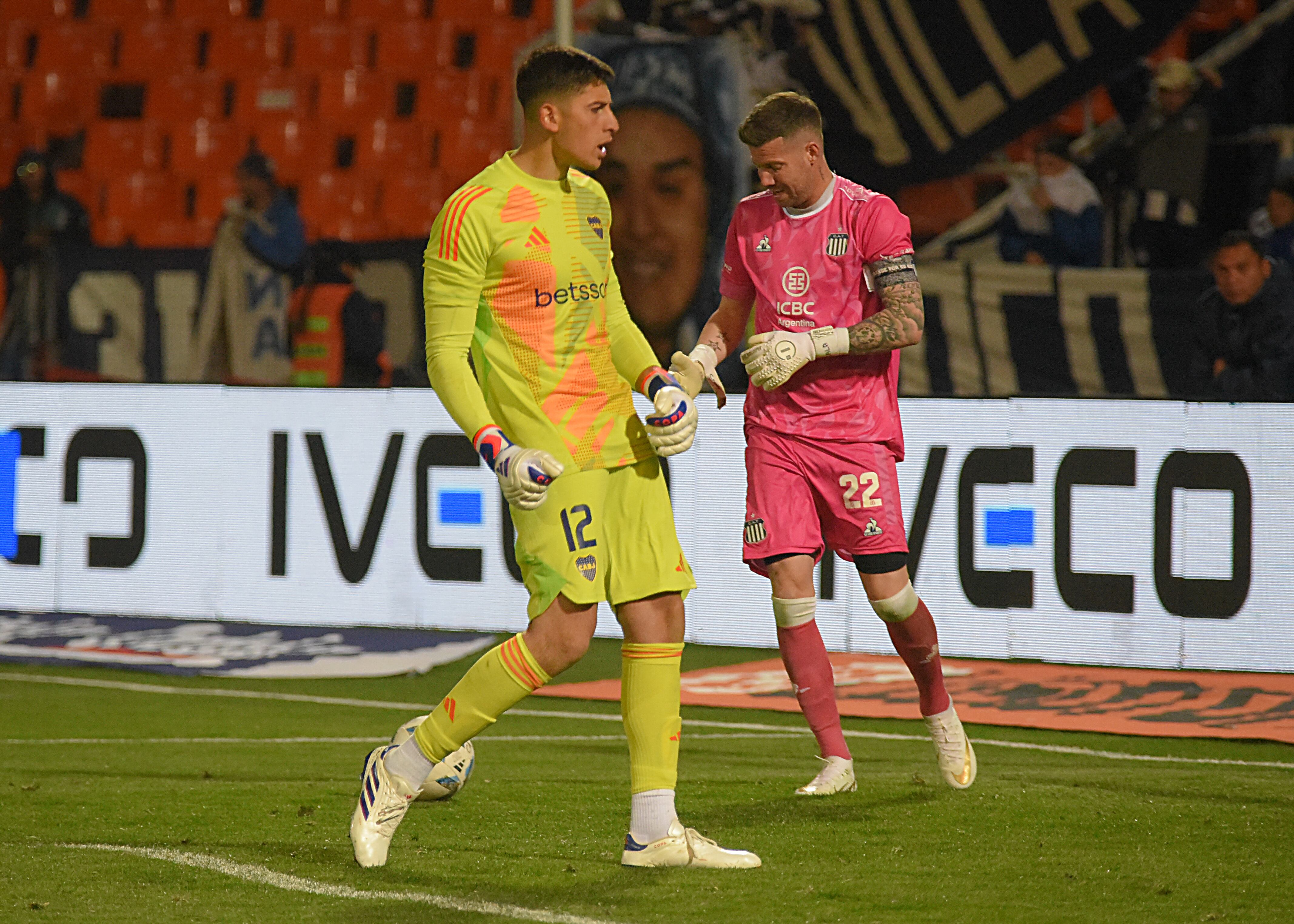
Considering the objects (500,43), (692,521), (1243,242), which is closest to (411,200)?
(500,43)

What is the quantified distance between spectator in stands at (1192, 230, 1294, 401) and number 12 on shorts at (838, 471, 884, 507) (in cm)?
492

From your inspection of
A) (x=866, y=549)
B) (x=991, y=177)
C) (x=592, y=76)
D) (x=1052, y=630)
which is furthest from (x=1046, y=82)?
(x=592, y=76)

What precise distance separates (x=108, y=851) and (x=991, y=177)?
9910mm

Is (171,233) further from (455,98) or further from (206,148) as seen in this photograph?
(455,98)

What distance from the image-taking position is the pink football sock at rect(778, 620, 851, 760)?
18.1ft

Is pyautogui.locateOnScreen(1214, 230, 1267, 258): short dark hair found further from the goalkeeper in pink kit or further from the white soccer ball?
the white soccer ball

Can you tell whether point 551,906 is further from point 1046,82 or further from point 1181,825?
point 1046,82

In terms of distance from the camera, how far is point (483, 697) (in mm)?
Answer: 4266

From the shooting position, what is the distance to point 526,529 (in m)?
4.26

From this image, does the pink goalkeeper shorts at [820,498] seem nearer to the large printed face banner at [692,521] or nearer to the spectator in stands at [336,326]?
the large printed face banner at [692,521]

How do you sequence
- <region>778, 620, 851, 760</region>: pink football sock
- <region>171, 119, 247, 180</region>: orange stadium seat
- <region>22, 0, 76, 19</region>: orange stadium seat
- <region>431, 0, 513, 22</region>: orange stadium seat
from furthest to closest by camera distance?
<region>22, 0, 76, 19</region>: orange stadium seat → <region>171, 119, 247, 180</region>: orange stadium seat → <region>431, 0, 513, 22</region>: orange stadium seat → <region>778, 620, 851, 760</region>: pink football sock

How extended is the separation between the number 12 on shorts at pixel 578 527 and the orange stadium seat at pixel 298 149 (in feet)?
43.2

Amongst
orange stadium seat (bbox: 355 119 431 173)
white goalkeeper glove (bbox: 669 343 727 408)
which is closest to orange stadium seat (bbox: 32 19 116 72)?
orange stadium seat (bbox: 355 119 431 173)

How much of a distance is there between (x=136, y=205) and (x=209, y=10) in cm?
214
